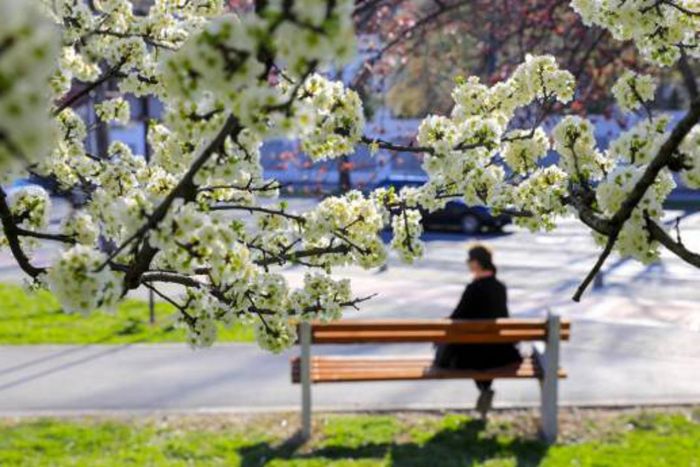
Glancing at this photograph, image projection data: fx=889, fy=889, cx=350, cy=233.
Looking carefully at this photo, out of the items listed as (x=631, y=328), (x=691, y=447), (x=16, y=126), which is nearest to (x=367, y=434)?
(x=691, y=447)

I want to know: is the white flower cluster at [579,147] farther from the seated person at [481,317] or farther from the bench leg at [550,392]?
the seated person at [481,317]

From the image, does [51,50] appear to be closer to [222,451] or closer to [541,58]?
[541,58]

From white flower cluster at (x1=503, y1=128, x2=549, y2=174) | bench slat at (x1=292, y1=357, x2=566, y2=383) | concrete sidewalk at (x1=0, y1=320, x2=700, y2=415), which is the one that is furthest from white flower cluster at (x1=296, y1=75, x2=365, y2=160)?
concrete sidewalk at (x1=0, y1=320, x2=700, y2=415)

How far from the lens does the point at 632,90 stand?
3705mm

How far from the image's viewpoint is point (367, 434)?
7.47 metres

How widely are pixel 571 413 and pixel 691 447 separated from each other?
125 centimetres

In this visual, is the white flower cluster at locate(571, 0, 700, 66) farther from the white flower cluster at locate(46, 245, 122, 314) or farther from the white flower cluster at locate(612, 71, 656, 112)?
the white flower cluster at locate(46, 245, 122, 314)

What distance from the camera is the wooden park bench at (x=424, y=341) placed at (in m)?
7.23

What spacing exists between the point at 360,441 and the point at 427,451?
0.59m

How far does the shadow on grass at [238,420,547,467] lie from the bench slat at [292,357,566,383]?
1.65ft

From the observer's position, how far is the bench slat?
7.43 m

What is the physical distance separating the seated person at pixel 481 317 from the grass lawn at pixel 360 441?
0.51 meters

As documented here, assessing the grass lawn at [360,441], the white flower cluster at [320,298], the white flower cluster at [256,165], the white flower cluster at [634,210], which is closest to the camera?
the white flower cluster at [256,165]

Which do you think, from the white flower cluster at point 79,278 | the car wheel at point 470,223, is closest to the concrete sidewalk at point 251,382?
the white flower cluster at point 79,278
